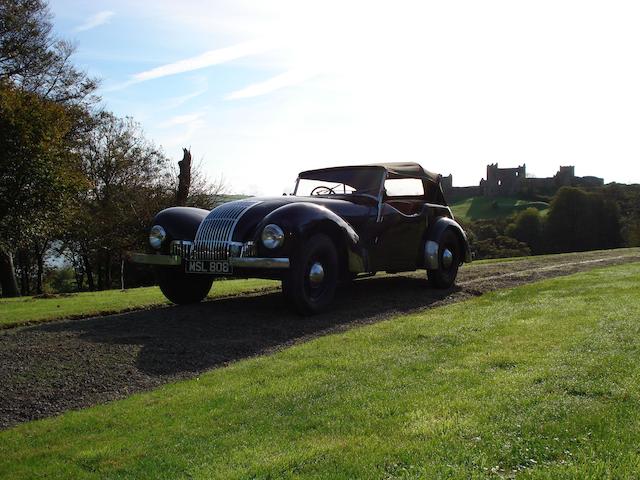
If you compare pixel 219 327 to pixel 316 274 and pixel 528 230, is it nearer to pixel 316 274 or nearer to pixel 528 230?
pixel 316 274

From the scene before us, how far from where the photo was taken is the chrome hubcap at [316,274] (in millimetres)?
7406

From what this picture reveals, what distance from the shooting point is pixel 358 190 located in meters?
9.22

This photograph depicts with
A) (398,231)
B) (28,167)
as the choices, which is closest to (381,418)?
(398,231)

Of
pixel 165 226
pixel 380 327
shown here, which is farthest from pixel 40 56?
pixel 380 327

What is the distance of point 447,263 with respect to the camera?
10.1m

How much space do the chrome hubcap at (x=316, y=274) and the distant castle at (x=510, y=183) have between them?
74239mm

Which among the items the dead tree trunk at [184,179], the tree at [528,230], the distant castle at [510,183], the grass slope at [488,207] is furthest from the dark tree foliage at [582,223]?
the dead tree trunk at [184,179]

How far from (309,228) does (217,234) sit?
1188 mm

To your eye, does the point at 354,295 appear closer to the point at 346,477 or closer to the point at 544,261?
the point at 346,477

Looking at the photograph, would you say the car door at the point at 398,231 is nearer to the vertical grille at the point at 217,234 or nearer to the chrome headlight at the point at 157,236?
the vertical grille at the point at 217,234

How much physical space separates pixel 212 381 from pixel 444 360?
1921 mm

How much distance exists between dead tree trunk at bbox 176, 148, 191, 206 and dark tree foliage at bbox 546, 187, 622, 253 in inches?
1307

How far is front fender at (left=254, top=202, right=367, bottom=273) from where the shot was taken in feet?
23.1

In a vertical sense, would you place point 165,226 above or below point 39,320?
above
